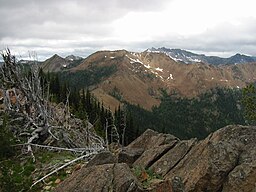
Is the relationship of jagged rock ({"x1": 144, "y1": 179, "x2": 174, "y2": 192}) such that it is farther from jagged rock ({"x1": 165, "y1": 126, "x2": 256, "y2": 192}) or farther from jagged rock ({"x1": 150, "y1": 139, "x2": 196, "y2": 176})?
jagged rock ({"x1": 150, "y1": 139, "x2": 196, "y2": 176})

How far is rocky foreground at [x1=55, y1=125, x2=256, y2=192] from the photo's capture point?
10305 mm

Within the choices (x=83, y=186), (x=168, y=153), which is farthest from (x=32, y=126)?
(x=83, y=186)

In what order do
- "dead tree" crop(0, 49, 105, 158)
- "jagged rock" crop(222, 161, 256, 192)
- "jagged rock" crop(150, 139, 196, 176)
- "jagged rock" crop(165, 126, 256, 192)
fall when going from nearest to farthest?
"jagged rock" crop(222, 161, 256, 192) < "jagged rock" crop(165, 126, 256, 192) < "jagged rock" crop(150, 139, 196, 176) < "dead tree" crop(0, 49, 105, 158)

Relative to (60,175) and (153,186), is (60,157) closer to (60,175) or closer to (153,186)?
(60,175)

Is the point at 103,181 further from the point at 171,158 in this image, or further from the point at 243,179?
the point at 243,179

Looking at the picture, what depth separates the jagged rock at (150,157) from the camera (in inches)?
543

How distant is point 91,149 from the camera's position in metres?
17.7

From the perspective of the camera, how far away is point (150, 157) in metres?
14.1

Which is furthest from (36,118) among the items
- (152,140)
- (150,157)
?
(150,157)

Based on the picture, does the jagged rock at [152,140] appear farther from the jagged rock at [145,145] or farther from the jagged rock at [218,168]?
the jagged rock at [218,168]

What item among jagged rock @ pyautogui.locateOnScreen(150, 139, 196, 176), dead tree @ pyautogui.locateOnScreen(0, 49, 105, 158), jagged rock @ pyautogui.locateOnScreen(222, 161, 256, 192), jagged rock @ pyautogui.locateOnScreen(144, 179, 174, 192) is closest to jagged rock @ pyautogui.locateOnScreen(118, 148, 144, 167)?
jagged rock @ pyautogui.locateOnScreen(150, 139, 196, 176)

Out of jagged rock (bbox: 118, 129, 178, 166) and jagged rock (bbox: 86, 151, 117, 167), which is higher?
jagged rock (bbox: 86, 151, 117, 167)

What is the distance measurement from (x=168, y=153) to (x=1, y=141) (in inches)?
404

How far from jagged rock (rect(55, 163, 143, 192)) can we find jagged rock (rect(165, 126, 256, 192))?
174 cm
